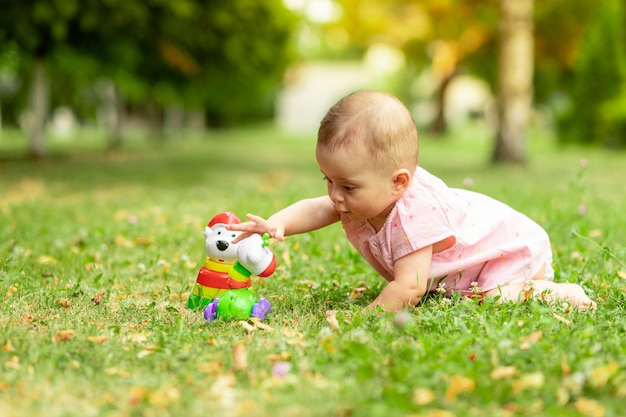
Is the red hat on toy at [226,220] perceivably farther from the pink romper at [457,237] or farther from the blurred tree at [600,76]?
the blurred tree at [600,76]

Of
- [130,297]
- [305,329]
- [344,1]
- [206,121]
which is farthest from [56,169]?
[206,121]

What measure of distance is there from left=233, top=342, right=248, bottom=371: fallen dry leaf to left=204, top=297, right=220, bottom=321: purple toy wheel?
454 mm

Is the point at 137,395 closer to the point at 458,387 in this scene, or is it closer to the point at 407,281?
the point at 458,387

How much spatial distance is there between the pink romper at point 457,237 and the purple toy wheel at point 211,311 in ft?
2.28

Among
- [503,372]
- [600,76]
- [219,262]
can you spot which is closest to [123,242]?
[219,262]

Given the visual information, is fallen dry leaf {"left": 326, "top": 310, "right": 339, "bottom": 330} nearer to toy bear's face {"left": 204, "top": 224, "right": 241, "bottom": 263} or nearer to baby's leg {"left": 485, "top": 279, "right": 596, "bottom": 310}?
toy bear's face {"left": 204, "top": 224, "right": 241, "bottom": 263}

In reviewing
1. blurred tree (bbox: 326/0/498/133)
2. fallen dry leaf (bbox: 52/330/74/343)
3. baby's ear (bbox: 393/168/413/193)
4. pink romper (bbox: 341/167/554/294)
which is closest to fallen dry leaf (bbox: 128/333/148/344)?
fallen dry leaf (bbox: 52/330/74/343)

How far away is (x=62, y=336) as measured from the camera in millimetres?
2600

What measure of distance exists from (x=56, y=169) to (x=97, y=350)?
9.57m

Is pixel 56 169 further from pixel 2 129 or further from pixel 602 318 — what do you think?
pixel 2 129

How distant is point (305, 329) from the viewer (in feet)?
9.32

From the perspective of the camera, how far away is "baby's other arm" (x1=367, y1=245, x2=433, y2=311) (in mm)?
2961

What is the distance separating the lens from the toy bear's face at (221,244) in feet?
9.94

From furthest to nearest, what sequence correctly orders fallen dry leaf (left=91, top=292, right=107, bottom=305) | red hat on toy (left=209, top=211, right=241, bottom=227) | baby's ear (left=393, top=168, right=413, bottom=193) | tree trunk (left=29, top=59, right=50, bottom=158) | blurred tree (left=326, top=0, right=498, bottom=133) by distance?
1. blurred tree (left=326, top=0, right=498, bottom=133)
2. tree trunk (left=29, top=59, right=50, bottom=158)
3. fallen dry leaf (left=91, top=292, right=107, bottom=305)
4. red hat on toy (left=209, top=211, right=241, bottom=227)
5. baby's ear (left=393, top=168, right=413, bottom=193)
